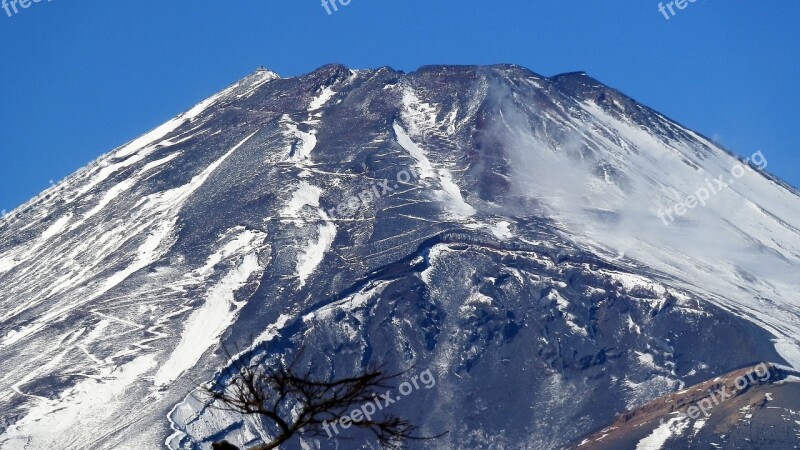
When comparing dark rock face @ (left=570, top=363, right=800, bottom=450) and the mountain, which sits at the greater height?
the mountain

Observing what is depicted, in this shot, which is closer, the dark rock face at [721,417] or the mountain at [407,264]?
the dark rock face at [721,417]

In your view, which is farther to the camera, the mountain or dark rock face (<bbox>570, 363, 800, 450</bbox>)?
the mountain

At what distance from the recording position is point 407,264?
318ft

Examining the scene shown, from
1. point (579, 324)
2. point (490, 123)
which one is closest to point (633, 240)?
point (579, 324)

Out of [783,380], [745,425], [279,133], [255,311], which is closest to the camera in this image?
[745,425]

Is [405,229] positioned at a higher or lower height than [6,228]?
lower

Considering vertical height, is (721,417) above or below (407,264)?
below

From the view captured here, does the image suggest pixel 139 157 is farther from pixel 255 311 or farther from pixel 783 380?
pixel 783 380

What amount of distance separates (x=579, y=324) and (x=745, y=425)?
19.2 metres

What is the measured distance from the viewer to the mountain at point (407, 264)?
278ft

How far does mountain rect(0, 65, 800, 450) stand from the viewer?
3337 inches

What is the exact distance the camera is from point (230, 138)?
122m

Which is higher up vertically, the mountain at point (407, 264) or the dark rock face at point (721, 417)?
the mountain at point (407, 264)

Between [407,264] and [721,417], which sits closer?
[721,417]
